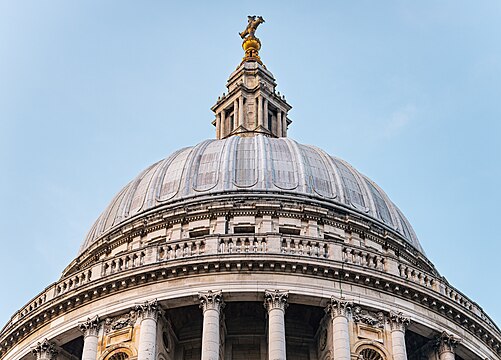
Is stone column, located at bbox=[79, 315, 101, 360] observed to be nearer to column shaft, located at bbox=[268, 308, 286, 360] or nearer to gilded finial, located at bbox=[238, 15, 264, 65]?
column shaft, located at bbox=[268, 308, 286, 360]

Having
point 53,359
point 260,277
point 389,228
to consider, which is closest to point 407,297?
point 260,277

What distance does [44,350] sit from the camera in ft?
150

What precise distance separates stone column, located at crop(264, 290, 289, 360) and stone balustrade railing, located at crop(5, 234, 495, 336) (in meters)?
1.95

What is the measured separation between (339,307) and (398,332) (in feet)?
9.17

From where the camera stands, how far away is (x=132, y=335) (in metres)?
43.5

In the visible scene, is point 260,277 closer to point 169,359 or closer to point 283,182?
point 169,359

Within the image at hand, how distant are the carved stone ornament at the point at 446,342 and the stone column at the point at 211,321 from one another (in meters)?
9.72

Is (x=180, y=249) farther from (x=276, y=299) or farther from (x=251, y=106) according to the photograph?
(x=251, y=106)

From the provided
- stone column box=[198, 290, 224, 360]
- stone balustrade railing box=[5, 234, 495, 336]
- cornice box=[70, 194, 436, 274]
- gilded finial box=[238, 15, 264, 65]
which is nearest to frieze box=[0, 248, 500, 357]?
stone balustrade railing box=[5, 234, 495, 336]

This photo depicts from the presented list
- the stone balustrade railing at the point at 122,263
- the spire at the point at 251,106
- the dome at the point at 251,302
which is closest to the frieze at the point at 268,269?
the dome at the point at 251,302

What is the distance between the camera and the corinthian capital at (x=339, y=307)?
43188 mm

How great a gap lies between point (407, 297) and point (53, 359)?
1581 centimetres

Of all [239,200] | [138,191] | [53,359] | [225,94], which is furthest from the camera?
[225,94]

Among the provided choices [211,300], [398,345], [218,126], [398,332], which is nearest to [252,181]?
[211,300]
